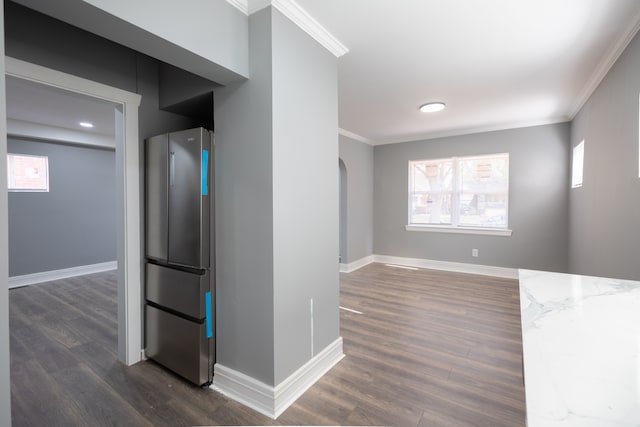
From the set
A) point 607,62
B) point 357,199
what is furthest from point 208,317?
point 357,199

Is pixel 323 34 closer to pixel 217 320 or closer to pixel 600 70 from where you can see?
pixel 217 320

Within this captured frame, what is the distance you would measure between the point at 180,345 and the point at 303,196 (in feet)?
4.57

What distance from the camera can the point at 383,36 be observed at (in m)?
2.20

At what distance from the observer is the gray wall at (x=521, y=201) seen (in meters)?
4.48

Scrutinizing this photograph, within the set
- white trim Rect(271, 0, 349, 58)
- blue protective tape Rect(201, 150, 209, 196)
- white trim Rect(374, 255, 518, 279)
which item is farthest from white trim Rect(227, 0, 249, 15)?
white trim Rect(374, 255, 518, 279)

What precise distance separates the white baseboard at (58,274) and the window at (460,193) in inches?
232

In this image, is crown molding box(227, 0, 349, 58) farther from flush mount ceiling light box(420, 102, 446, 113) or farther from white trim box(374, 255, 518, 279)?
white trim box(374, 255, 518, 279)

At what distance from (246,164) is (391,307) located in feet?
8.48

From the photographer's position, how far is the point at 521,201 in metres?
4.76

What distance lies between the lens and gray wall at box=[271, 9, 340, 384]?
5.98 feet

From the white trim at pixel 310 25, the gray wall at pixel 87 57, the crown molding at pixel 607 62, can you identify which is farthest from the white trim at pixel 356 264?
the crown molding at pixel 607 62

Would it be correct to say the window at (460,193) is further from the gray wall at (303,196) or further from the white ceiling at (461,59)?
the gray wall at (303,196)

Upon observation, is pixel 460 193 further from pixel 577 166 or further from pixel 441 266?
pixel 577 166

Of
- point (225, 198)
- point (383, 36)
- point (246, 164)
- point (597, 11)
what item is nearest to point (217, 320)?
point (225, 198)
